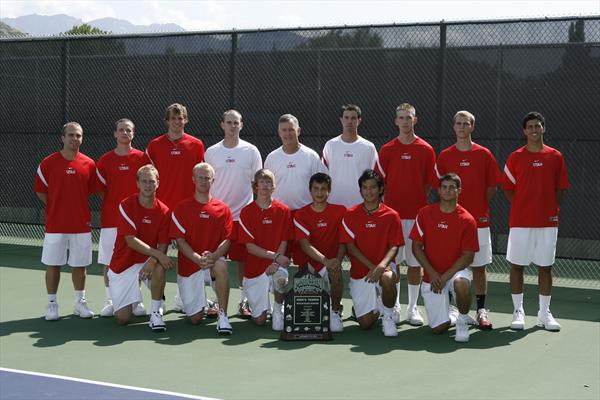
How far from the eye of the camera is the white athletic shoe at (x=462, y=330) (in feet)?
22.6

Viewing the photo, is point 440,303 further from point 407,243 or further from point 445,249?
point 407,243

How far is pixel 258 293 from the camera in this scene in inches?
294

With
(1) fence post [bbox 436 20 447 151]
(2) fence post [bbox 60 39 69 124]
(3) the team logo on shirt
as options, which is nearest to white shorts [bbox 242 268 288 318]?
(3) the team logo on shirt

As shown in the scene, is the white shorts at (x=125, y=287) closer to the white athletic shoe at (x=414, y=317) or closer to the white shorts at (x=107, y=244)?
the white shorts at (x=107, y=244)

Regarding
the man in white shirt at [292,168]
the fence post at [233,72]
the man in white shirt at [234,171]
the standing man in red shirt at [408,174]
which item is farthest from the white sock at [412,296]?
the fence post at [233,72]

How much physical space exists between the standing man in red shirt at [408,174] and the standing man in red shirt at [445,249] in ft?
1.18

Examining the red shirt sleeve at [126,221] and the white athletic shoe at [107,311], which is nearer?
the red shirt sleeve at [126,221]

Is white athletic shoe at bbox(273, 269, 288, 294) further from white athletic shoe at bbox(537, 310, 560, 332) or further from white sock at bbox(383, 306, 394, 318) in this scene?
white athletic shoe at bbox(537, 310, 560, 332)

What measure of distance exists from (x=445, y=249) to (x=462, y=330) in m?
0.62

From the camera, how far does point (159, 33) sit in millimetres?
11242

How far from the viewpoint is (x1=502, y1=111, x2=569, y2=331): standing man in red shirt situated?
7367 millimetres

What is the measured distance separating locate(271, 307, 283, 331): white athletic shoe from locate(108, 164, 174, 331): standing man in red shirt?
2.69 ft

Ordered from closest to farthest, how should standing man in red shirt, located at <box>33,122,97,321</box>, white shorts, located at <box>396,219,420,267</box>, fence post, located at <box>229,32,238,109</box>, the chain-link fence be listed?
white shorts, located at <box>396,219,420,267</box> → standing man in red shirt, located at <box>33,122,97,321</box> → the chain-link fence → fence post, located at <box>229,32,238,109</box>

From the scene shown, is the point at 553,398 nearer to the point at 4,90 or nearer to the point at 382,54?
the point at 382,54
